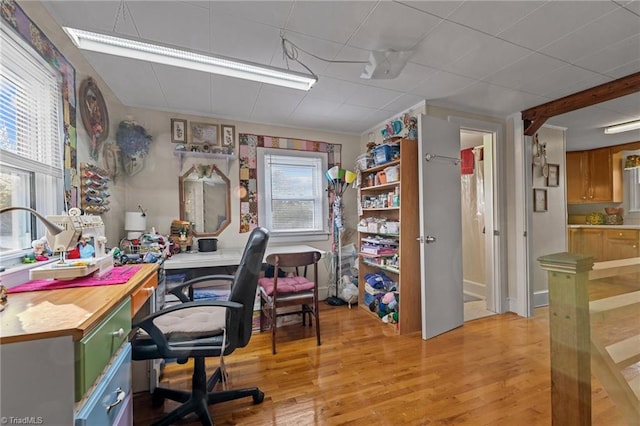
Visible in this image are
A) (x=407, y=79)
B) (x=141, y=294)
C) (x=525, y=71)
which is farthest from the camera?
(x=407, y=79)

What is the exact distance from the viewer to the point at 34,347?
0.71 metres

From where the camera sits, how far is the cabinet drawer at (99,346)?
76cm

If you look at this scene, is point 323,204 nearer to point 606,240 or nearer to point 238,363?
point 238,363

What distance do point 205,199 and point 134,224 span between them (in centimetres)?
78

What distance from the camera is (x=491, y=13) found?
1.64 m

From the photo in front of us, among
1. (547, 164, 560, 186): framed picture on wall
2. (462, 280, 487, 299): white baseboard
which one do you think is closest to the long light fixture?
(547, 164, 560, 186): framed picture on wall

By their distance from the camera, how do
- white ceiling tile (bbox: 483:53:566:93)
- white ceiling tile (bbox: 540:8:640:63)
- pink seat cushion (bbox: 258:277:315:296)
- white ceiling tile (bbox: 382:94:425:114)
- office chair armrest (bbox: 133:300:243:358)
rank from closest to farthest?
1. office chair armrest (bbox: 133:300:243:358)
2. white ceiling tile (bbox: 540:8:640:63)
3. white ceiling tile (bbox: 483:53:566:93)
4. pink seat cushion (bbox: 258:277:315:296)
5. white ceiling tile (bbox: 382:94:425:114)

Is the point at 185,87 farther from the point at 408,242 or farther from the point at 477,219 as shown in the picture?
the point at 477,219

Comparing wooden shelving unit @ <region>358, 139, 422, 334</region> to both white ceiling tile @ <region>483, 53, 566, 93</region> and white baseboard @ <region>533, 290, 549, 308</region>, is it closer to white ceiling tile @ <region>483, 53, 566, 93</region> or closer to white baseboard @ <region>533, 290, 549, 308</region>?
white ceiling tile @ <region>483, 53, 566, 93</region>

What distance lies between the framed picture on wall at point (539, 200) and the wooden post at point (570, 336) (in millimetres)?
2737

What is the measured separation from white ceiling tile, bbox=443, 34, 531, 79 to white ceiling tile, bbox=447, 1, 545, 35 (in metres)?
0.12

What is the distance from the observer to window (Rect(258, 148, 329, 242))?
11.5ft

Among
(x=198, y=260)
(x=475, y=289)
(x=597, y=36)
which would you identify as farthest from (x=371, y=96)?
(x=475, y=289)

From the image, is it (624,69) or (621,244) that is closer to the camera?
(624,69)
